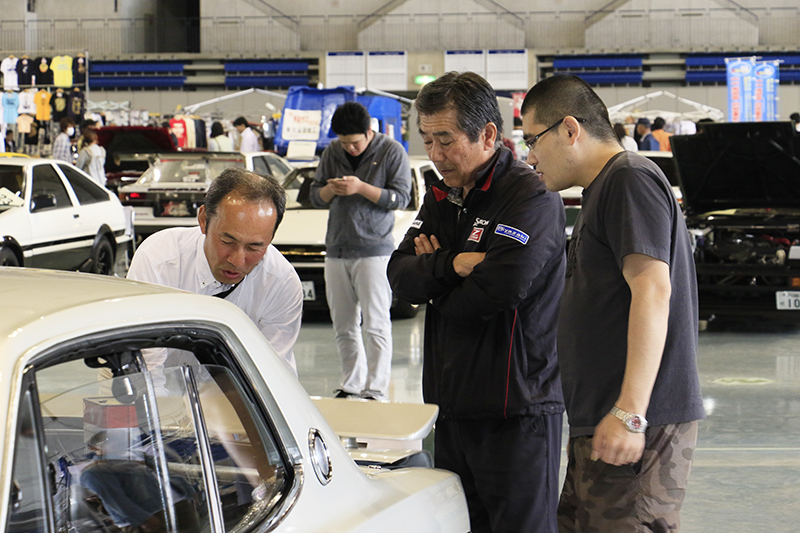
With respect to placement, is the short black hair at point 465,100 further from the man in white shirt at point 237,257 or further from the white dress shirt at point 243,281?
the white dress shirt at point 243,281

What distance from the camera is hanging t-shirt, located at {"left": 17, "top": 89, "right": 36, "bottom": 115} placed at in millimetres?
19750

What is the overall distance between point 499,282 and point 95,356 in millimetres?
1310

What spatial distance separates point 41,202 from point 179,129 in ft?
39.3

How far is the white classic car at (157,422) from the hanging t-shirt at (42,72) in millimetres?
22427

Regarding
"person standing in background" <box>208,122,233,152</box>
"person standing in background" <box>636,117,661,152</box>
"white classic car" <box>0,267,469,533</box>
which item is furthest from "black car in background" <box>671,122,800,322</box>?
"person standing in background" <box>208,122,233,152</box>

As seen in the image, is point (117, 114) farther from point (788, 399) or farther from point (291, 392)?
point (291, 392)

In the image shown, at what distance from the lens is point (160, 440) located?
1.34m

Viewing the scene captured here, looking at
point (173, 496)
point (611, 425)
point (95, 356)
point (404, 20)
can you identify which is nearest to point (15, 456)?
point (95, 356)

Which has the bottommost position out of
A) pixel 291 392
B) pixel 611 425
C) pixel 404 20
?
pixel 611 425

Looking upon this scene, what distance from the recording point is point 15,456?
1026 mm

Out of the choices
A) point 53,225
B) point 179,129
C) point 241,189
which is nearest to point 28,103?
point 179,129

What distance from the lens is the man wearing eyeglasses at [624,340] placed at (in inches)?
74.4

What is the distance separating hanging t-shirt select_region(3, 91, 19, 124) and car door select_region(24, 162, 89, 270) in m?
12.4

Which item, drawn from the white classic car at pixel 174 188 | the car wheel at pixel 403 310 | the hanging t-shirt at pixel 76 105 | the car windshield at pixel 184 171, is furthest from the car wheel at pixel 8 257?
the hanging t-shirt at pixel 76 105
